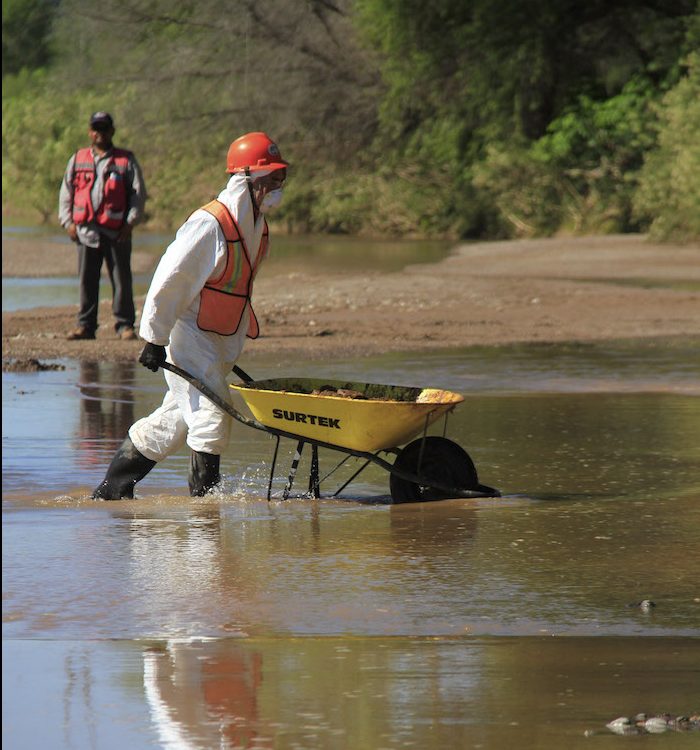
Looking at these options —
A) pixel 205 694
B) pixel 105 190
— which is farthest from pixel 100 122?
pixel 205 694

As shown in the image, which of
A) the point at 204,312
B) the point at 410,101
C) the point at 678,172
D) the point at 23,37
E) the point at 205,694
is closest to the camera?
the point at 205,694

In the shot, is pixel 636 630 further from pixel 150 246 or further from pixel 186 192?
pixel 186 192

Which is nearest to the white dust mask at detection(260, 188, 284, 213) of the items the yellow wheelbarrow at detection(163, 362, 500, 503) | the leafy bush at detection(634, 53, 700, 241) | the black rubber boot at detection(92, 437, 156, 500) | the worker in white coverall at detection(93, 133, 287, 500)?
the worker in white coverall at detection(93, 133, 287, 500)

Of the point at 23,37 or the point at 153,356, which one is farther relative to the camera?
the point at 23,37

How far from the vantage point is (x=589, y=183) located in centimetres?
4066

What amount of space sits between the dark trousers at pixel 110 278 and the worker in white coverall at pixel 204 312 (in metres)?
7.40

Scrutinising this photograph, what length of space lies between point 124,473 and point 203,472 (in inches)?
15.8

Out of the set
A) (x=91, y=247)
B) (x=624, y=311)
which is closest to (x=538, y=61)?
(x=624, y=311)

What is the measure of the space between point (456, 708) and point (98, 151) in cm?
1125

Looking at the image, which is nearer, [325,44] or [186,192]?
[325,44]

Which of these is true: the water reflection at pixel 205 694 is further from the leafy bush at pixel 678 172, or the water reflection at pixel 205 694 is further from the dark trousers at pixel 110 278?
the leafy bush at pixel 678 172

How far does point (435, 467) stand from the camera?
27.5ft

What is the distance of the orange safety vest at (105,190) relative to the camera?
15.5 metres

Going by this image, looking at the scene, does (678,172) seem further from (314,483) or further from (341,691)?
(341,691)
